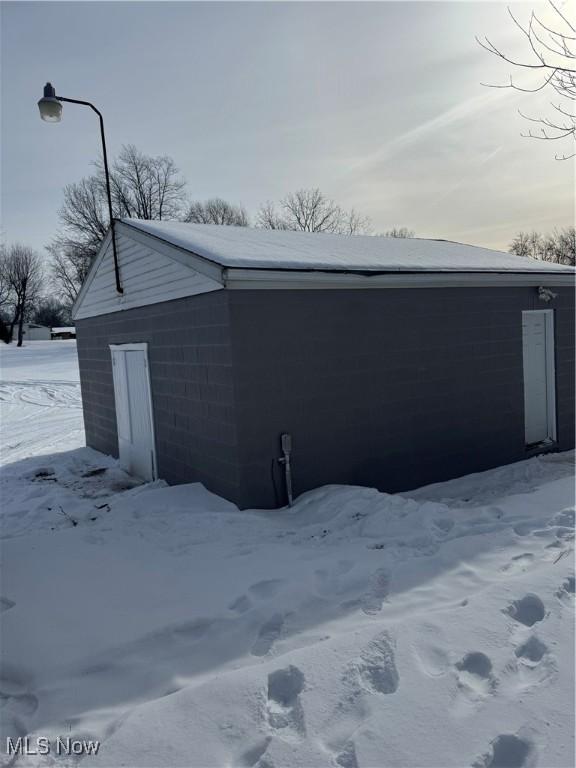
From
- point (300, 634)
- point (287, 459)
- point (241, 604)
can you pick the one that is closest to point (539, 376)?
point (287, 459)

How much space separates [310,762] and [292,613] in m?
1.31

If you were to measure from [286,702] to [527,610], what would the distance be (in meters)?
1.55

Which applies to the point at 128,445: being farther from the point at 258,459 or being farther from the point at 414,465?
the point at 414,465

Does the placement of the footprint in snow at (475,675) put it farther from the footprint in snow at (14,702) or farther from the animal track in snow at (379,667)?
the footprint in snow at (14,702)

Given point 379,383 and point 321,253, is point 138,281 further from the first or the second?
point 379,383

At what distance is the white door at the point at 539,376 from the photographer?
891 centimetres

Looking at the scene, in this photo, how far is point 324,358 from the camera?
646 centimetres

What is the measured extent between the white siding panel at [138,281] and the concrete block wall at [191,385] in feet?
0.45

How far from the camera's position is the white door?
351 inches

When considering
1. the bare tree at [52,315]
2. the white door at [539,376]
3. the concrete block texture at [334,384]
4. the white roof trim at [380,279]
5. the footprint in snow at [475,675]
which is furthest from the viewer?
the bare tree at [52,315]

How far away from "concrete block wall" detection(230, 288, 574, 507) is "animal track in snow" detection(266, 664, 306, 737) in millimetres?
3153

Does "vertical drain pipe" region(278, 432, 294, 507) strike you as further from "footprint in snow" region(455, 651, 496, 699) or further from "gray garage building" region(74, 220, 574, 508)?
"footprint in snow" region(455, 651, 496, 699)

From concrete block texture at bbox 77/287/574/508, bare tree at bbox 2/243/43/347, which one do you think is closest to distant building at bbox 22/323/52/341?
bare tree at bbox 2/243/43/347

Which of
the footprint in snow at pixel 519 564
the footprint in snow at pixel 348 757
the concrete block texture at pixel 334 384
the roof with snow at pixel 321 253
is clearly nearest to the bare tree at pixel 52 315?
the roof with snow at pixel 321 253
